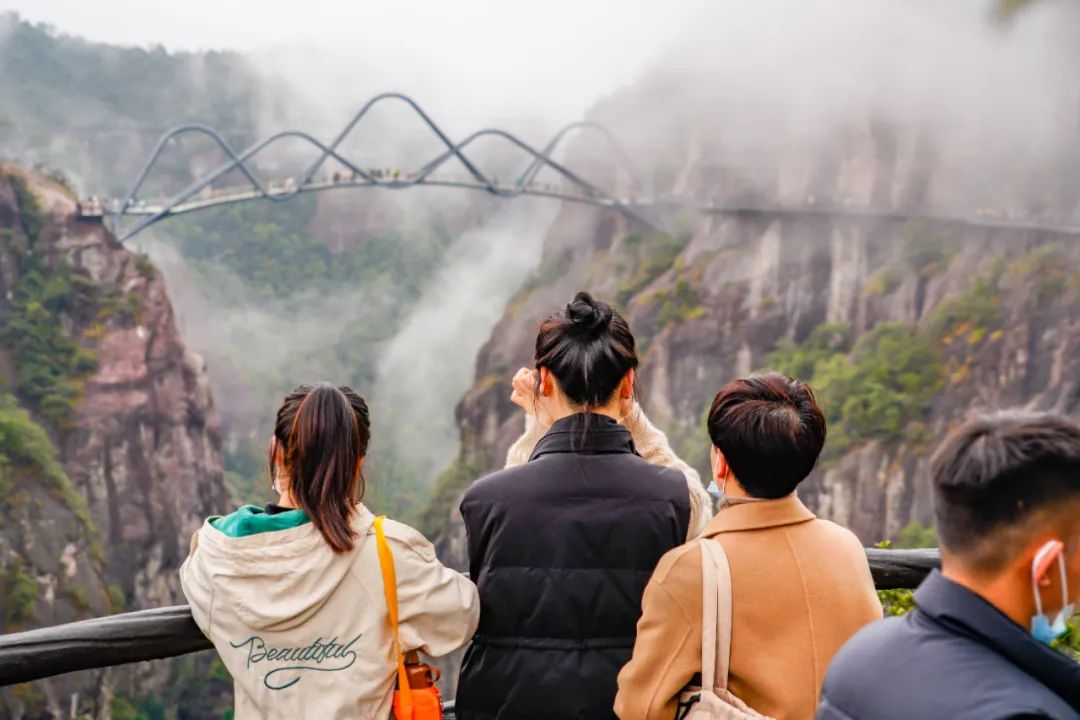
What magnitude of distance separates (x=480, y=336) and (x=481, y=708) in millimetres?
73936

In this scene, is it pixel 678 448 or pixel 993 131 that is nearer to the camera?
pixel 993 131

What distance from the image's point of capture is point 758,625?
7.45 ft

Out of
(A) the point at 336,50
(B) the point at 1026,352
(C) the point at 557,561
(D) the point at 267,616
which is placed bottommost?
(B) the point at 1026,352

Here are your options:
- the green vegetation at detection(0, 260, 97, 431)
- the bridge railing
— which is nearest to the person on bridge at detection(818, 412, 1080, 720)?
the bridge railing

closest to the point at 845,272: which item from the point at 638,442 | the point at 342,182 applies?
the point at 342,182

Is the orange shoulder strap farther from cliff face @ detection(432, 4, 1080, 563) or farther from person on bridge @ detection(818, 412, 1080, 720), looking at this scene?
cliff face @ detection(432, 4, 1080, 563)

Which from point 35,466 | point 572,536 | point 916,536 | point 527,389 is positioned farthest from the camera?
point 35,466

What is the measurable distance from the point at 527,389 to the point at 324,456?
20.7 inches

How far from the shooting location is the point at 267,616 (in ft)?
8.38

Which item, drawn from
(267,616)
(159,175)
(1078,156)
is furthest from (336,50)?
(267,616)

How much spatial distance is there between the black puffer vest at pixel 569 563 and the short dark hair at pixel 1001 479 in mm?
946

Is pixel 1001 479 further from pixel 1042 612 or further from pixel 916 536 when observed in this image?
pixel 916 536

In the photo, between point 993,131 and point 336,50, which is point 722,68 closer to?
point 993,131

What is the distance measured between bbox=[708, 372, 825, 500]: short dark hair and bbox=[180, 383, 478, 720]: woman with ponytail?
717 mm
